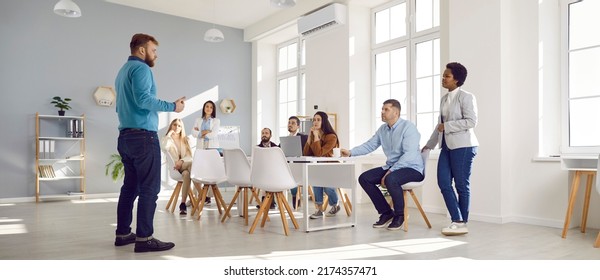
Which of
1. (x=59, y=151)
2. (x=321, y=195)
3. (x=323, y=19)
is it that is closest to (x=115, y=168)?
(x=59, y=151)

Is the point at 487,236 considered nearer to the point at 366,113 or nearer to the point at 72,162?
A: the point at 366,113

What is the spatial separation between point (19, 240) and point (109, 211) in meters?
1.87

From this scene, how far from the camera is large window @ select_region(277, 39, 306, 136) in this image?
8.05 m

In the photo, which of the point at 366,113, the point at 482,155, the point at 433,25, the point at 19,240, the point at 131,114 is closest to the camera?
the point at 131,114

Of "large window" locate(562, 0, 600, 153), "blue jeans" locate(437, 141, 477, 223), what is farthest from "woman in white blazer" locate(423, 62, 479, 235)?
"large window" locate(562, 0, 600, 153)

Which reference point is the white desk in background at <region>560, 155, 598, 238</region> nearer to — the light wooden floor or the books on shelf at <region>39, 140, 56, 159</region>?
the light wooden floor

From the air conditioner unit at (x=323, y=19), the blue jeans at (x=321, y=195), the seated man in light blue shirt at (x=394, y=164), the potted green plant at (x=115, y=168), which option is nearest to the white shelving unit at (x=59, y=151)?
the potted green plant at (x=115, y=168)

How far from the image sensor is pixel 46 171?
21.4 feet

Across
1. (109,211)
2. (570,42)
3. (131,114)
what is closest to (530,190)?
(570,42)

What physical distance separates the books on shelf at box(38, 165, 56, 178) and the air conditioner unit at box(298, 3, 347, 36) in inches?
168

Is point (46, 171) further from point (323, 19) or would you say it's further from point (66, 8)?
point (323, 19)

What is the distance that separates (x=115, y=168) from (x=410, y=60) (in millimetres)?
4657

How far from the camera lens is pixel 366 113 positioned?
6.54 m

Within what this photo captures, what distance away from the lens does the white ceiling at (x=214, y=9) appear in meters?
7.28
